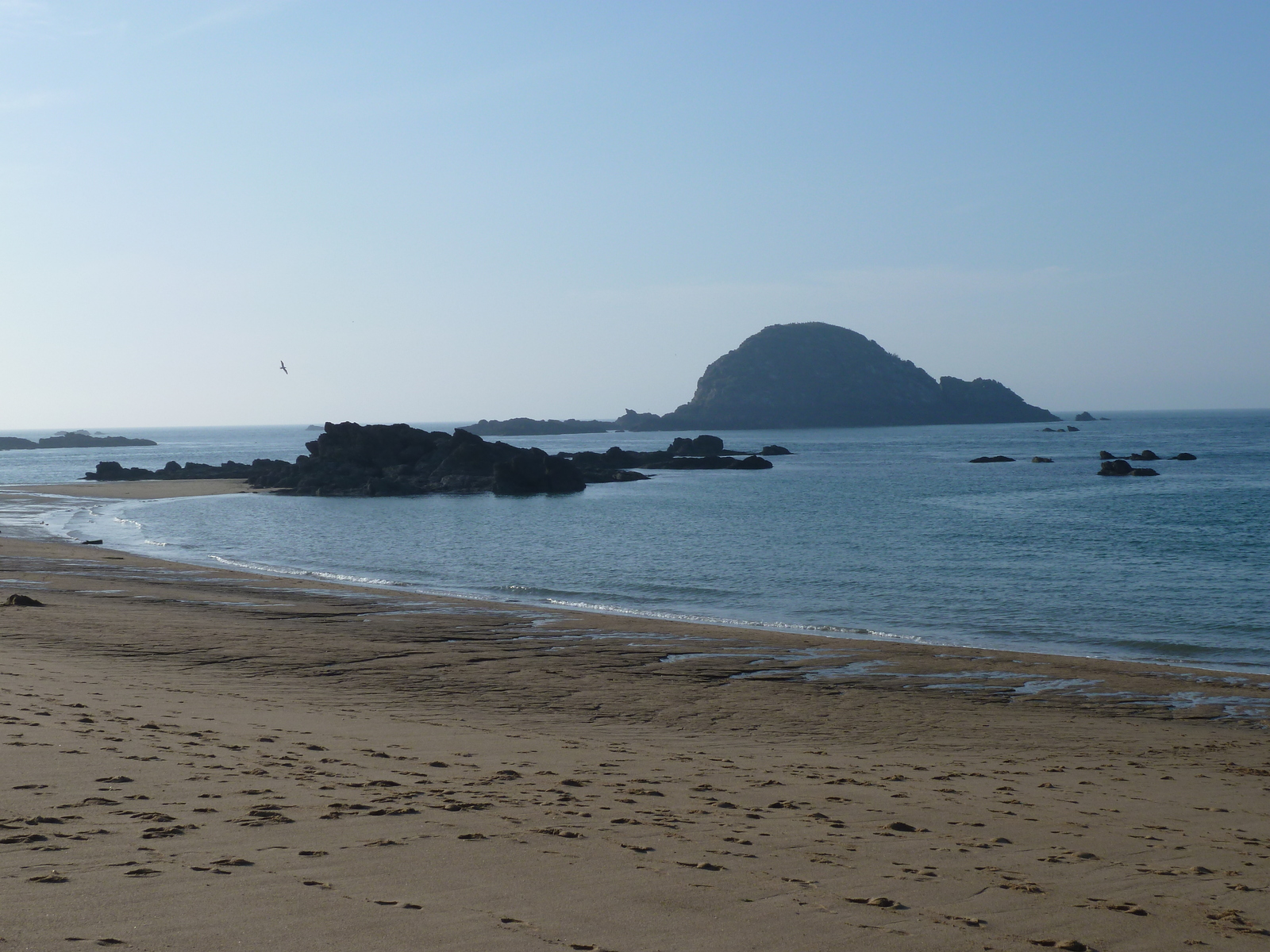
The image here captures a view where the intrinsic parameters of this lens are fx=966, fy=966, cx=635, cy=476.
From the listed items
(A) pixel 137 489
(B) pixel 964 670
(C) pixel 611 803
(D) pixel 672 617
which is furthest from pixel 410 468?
(C) pixel 611 803

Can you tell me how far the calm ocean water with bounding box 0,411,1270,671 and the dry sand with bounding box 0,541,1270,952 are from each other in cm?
671

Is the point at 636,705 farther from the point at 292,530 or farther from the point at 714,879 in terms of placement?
the point at 292,530

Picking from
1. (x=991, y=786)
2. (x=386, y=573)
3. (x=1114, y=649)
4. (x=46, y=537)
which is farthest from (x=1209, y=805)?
(x=46, y=537)

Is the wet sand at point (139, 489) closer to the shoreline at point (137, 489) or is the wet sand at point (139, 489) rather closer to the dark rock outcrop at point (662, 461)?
the shoreline at point (137, 489)

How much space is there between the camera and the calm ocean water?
25.6 metres

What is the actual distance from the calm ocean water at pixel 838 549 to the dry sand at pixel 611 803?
6.71 m

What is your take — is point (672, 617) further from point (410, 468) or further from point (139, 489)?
point (139, 489)

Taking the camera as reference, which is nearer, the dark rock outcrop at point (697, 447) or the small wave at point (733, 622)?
the small wave at point (733, 622)

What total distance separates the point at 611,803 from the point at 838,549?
33.5 metres

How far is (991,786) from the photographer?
33.5ft

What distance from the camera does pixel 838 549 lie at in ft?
135

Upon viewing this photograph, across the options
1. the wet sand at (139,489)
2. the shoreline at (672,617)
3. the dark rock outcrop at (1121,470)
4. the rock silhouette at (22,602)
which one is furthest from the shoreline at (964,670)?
the dark rock outcrop at (1121,470)

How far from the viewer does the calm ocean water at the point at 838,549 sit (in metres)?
25.6

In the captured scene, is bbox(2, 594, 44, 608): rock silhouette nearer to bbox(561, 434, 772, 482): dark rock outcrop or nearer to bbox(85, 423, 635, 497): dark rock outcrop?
bbox(85, 423, 635, 497): dark rock outcrop
